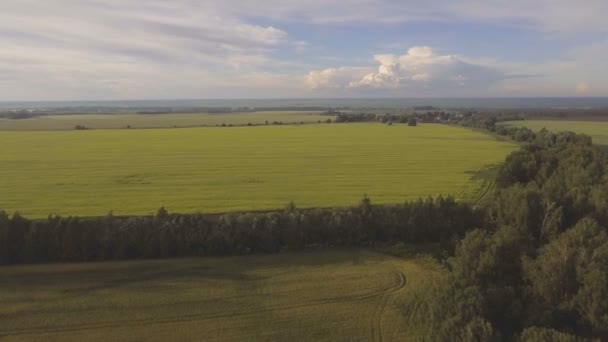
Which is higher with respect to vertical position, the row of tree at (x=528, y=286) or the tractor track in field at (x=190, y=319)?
the row of tree at (x=528, y=286)

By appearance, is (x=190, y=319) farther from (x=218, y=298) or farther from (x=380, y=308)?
(x=380, y=308)

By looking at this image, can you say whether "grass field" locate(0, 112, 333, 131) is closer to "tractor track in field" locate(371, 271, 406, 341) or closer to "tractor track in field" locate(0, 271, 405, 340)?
"tractor track in field" locate(0, 271, 405, 340)

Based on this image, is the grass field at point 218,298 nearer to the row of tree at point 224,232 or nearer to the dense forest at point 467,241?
the row of tree at point 224,232

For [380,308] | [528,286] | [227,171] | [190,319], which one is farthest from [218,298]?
[227,171]

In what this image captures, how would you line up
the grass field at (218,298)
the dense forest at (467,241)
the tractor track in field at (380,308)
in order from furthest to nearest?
the grass field at (218,298)
the tractor track in field at (380,308)
the dense forest at (467,241)

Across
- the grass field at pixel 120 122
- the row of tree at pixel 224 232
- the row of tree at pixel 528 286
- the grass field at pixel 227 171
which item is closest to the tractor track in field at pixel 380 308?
the row of tree at pixel 528 286

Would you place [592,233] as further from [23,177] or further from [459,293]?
[23,177]

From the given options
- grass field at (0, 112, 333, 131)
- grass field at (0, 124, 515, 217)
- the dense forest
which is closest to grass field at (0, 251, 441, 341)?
the dense forest
